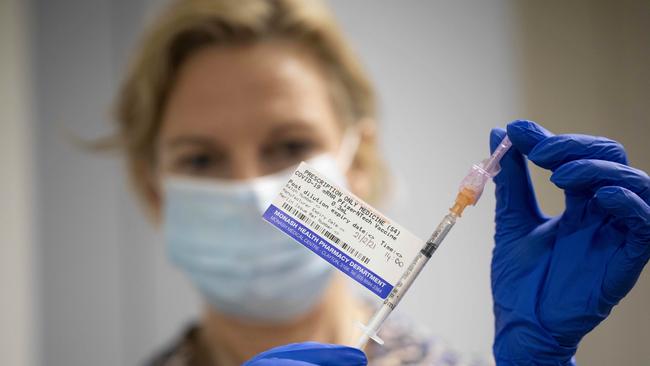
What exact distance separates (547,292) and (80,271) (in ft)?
6.46

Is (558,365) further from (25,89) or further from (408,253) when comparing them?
(25,89)

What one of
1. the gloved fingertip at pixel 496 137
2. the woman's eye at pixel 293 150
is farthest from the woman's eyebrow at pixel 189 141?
the gloved fingertip at pixel 496 137

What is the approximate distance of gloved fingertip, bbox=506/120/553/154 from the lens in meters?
0.65

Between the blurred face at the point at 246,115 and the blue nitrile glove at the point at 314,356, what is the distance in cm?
53

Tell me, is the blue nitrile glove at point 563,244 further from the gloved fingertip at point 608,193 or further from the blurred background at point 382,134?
the blurred background at point 382,134

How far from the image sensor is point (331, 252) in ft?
2.10

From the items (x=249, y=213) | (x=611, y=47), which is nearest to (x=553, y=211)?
(x=611, y=47)

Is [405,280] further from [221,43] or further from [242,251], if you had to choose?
[221,43]

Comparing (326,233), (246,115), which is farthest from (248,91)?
(326,233)

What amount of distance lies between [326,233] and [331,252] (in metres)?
0.02

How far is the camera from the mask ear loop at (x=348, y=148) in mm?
1264

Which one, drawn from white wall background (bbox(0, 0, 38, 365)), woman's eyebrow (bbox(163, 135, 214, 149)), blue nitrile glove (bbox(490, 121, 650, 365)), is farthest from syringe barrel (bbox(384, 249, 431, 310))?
white wall background (bbox(0, 0, 38, 365))

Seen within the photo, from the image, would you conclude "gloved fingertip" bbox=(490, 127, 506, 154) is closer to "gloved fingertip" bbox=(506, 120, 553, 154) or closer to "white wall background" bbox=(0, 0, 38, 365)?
"gloved fingertip" bbox=(506, 120, 553, 154)

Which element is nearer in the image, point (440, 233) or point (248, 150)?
point (440, 233)
